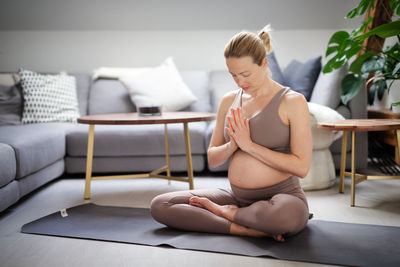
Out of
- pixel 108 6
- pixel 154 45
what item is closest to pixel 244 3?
pixel 154 45

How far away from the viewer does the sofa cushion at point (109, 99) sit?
3.61 meters

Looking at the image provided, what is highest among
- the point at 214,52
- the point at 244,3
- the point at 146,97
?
the point at 244,3

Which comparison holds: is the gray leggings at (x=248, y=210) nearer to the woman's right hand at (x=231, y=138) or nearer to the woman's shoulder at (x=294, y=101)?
the woman's right hand at (x=231, y=138)

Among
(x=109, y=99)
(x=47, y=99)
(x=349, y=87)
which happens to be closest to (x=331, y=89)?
(x=349, y=87)

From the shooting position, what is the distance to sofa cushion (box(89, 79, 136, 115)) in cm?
361

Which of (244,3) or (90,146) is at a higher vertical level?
(244,3)

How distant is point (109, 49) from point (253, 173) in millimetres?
2972

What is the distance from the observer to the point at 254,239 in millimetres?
1691

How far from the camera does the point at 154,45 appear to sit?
13.7 ft

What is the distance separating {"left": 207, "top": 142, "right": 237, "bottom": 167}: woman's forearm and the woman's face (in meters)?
0.26

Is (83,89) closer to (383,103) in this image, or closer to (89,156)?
(89,156)

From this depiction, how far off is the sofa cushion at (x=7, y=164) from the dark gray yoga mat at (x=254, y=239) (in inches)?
11.2

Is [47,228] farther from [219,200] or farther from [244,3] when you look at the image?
[244,3]

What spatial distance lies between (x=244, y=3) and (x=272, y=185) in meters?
2.73
